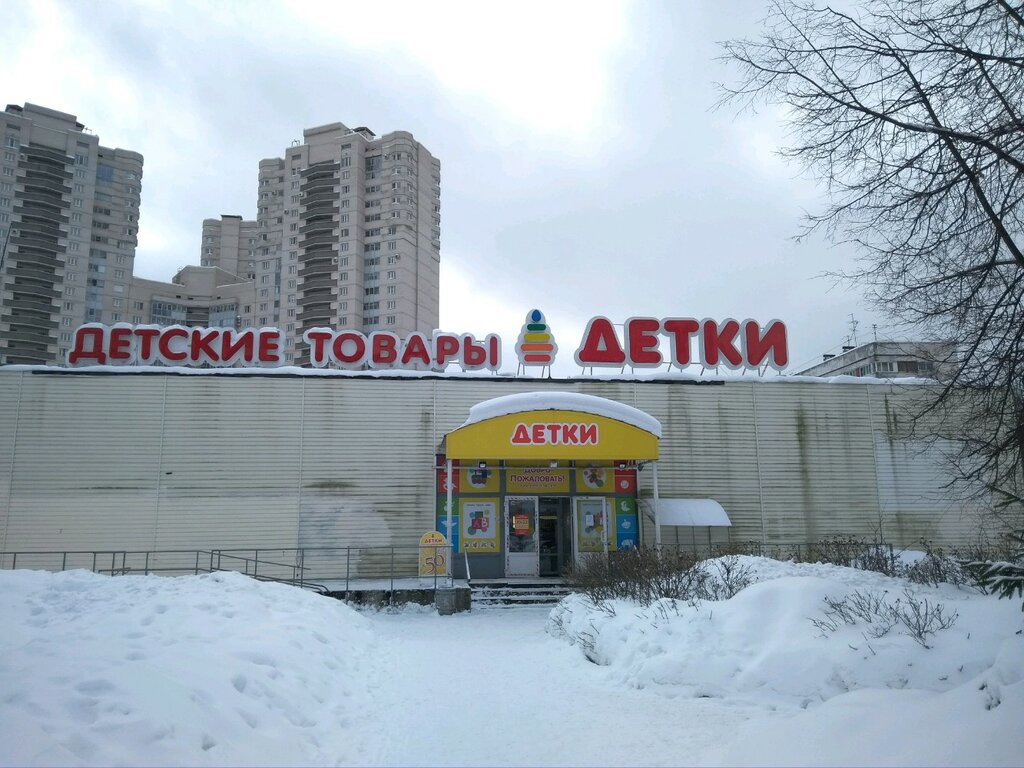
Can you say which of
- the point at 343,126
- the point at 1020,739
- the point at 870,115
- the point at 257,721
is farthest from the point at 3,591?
the point at 343,126

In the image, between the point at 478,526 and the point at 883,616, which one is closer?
the point at 883,616

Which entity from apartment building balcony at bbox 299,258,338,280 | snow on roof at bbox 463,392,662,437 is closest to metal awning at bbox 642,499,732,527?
snow on roof at bbox 463,392,662,437

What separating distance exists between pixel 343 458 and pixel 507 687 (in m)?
12.5

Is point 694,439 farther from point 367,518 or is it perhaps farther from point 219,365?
point 219,365

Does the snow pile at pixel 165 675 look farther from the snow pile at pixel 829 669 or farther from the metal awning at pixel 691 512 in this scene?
the metal awning at pixel 691 512

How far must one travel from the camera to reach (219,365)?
21.1 meters

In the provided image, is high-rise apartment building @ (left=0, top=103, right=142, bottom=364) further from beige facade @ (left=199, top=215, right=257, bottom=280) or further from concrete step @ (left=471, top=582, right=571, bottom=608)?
concrete step @ (left=471, top=582, right=571, bottom=608)

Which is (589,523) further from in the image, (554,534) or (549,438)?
(549,438)

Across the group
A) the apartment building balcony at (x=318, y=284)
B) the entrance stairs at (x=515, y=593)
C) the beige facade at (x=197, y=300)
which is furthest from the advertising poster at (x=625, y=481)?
the beige facade at (x=197, y=300)

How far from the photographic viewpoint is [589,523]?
20.0 meters

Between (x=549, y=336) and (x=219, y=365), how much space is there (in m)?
10.0

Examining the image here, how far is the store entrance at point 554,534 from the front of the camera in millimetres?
19766

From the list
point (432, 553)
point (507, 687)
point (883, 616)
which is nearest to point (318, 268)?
point (432, 553)

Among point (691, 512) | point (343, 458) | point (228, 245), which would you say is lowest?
point (691, 512)
